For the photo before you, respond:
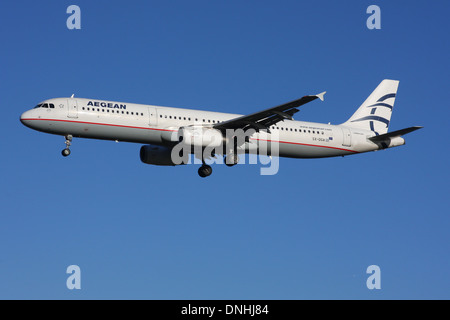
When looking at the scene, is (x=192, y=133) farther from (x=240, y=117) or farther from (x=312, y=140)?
(x=312, y=140)

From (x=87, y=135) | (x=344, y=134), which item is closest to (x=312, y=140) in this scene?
(x=344, y=134)

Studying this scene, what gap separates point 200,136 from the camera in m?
45.5

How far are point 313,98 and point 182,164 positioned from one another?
12.7 meters

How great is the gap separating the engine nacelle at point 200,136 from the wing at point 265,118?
641 mm

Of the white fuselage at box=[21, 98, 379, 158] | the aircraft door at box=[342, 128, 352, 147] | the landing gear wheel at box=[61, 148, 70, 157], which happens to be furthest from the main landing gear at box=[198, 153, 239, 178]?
the landing gear wheel at box=[61, 148, 70, 157]

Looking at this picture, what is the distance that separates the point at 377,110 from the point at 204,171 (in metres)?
15.6

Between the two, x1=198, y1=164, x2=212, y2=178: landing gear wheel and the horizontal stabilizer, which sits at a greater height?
the horizontal stabilizer

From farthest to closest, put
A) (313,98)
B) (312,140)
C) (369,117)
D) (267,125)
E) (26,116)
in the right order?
1. (369,117)
2. (312,140)
3. (267,125)
4. (26,116)
5. (313,98)

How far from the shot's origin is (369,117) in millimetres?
55094

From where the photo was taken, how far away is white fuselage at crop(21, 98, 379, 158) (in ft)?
145

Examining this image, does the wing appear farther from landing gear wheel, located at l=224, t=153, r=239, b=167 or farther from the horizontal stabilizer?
the horizontal stabilizer

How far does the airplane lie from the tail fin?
107cm

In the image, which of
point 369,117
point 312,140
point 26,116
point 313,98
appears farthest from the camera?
point 369,117

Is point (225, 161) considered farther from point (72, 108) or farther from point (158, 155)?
point (72, 108)
